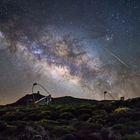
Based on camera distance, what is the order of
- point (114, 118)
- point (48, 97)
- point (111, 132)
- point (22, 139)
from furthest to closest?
point (48, 97) < point (114, 118) < point (111, 132) < point (22, 139)

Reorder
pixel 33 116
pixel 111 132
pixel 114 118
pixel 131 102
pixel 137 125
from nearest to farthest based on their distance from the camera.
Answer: pixel 111 132
pixel 137 125
pixel 114 118
pixel 33 116
pixel 131 102

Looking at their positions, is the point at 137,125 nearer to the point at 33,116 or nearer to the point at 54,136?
the point at 54,136

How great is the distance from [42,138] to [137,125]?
10.3 metres

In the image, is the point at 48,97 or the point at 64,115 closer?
the point at 64,115

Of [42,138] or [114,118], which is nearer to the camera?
[42,138]

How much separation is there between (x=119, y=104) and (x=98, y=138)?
36.4 m

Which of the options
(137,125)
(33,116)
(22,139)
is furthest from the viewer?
(33,116)

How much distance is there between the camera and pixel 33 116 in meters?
47.9

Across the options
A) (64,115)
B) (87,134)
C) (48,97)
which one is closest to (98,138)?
(87,134)

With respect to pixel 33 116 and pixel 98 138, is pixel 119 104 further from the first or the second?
pixel 98 138

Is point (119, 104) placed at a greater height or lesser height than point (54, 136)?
greater

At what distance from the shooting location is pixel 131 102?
2295 inches

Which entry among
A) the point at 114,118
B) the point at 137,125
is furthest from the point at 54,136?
the point at 114,118

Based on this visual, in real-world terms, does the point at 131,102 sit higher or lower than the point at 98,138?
higher
